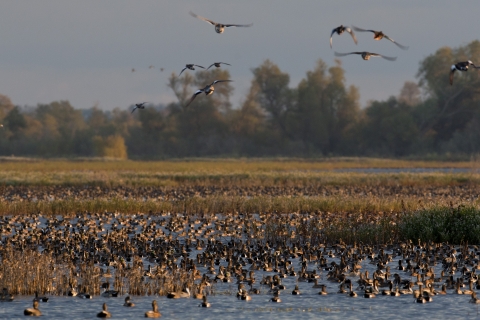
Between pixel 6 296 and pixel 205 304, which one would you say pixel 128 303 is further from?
pixel 6 296

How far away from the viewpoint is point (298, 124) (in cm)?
10281

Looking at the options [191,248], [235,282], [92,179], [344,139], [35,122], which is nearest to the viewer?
[235,282]

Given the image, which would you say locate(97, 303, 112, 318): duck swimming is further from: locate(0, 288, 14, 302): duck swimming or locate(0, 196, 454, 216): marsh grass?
locate(0, 196, 454, 216): marsh grass

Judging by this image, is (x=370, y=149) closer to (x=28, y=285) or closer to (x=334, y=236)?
(x=334, y=236)

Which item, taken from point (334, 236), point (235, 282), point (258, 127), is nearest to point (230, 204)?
point (334, 236)

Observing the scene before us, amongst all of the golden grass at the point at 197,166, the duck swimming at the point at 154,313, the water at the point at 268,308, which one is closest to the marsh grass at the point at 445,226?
the water at the point at 268,308

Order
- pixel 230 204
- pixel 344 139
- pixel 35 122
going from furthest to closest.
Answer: pixel 35 122
pixel 344 139
pixel 230 204

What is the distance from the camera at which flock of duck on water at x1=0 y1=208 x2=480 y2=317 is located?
1505 cm

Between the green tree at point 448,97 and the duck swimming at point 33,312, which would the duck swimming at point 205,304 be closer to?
the duck swimming at point 33,312

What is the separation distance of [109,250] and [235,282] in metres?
4.00

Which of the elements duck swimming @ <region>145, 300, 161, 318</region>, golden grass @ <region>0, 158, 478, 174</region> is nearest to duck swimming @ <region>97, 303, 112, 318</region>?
duck swimming @ <region>145, 300, 161, 318</region>

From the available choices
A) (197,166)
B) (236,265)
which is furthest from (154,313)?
(197,166)

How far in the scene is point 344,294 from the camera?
50.1 ft

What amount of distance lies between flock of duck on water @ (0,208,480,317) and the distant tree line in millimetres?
72584
